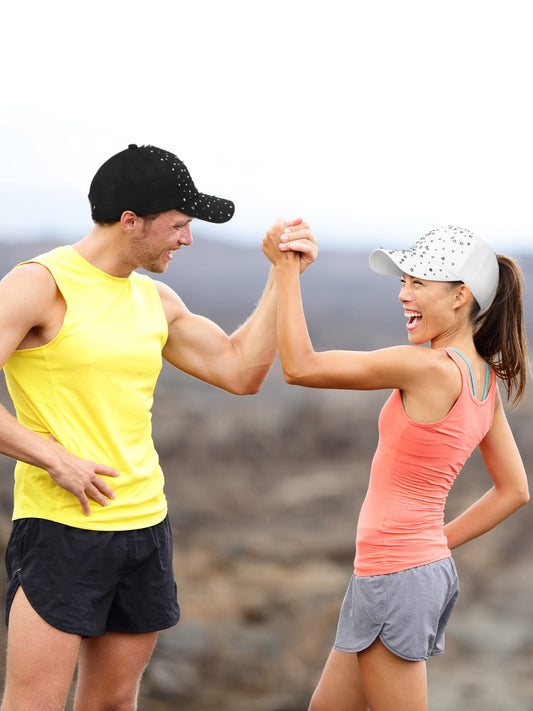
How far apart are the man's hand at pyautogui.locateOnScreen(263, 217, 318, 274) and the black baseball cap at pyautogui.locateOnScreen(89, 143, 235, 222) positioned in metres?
0.20

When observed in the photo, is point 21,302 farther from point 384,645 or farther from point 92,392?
point 384,645

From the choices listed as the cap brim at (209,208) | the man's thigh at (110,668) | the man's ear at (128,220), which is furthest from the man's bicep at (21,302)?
the man's thigh at (110,668)

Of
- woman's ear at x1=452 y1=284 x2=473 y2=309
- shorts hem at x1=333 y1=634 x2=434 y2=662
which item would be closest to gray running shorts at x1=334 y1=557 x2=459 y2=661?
shorts hem at x1=333 y1=634 x2=434 y2=662

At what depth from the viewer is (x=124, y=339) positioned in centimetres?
199

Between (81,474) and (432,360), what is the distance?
777 millimetres

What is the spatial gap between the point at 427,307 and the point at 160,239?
0.63 metres

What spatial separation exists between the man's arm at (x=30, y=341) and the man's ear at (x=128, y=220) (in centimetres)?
21

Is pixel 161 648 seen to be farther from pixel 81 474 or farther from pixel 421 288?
pixel 421 288

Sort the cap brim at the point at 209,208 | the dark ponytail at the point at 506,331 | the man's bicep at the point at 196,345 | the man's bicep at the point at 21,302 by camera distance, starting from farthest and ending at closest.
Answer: the man's bicep at the point at 196,345, the cap brim at the point at 209,208, the dark ponytail at the point at 506,331, the man's bicep at the point at 21,302

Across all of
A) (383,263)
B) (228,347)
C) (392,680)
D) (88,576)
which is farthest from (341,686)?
(383,263)

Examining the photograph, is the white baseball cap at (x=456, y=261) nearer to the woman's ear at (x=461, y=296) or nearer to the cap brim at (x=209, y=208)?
the woman's ear at (x=461, y=296)

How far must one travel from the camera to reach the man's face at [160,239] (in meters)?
2.04

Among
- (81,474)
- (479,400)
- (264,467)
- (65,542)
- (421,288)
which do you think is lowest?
(264,467)

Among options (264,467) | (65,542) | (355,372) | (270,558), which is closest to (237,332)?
(355,372)
